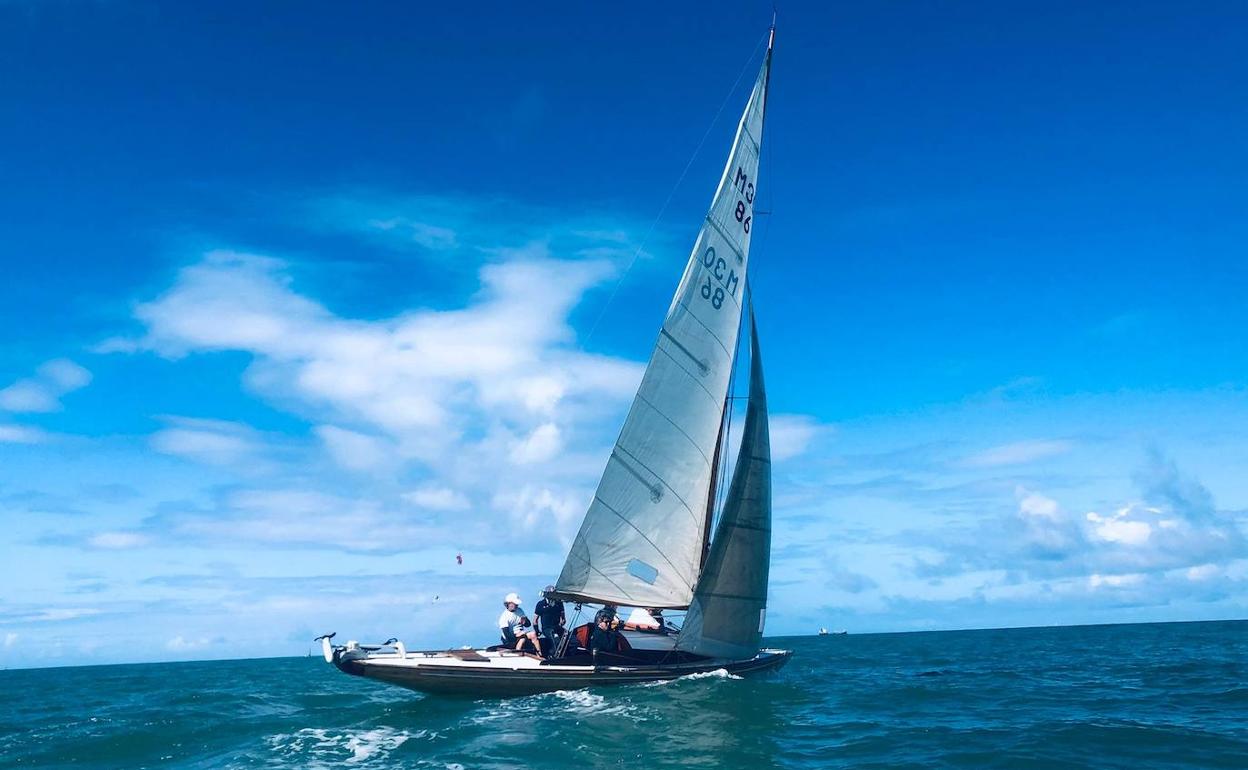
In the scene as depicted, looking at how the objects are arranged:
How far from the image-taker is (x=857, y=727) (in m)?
19.0

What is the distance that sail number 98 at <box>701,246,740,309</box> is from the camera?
78.2 feet

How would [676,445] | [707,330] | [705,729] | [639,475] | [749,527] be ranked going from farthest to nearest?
[749,527]
[707,330]
[676,445]
[639,475]
[705,729]

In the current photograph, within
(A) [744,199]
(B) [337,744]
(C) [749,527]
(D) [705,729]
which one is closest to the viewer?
(D) [705,729]

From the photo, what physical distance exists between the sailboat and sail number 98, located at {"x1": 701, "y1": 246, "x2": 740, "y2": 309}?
30mm

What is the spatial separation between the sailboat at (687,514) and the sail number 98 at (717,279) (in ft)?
0.10

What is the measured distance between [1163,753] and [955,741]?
3484 millimetres

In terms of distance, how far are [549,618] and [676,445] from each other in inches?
228

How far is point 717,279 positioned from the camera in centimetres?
2420

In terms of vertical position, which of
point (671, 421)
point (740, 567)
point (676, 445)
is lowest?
point (740, 567)

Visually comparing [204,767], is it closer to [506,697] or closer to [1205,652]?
[506,697]

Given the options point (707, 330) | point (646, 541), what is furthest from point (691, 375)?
point (646, 541)

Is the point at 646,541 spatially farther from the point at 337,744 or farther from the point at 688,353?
the point at 337,744

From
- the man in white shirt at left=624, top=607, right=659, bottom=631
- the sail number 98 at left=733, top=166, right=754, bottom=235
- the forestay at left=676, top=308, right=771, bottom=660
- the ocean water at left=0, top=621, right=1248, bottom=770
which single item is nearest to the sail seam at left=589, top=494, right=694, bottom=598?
the forestay at left=676, top=308, right=771, bottom=660

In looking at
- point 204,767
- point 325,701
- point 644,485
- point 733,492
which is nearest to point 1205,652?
point 733,492
